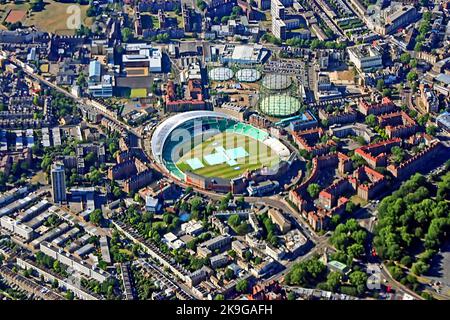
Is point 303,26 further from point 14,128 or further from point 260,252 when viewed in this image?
point 260,252

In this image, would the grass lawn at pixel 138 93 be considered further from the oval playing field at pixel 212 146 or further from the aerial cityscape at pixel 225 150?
the oval playing field at pixel 212 146

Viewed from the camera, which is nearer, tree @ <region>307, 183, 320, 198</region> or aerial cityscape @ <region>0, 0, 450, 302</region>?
aerial cityscape @ <region>0, 0, 450, 302</region>

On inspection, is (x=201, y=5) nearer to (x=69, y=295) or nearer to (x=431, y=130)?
(x=431, y=130)

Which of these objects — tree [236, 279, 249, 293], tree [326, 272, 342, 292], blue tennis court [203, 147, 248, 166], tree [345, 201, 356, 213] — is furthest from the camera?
blue tennis court [203, 147, 248, 166]

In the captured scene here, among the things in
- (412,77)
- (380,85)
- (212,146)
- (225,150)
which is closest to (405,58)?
(412,77)

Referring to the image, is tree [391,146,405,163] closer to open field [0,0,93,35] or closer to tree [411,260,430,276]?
tree [411,260,430,276]

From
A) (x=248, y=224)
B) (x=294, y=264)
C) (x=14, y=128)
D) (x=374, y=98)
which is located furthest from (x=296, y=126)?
(x=14, y=128)

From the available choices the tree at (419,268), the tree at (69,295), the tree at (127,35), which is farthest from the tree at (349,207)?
the tree at (127,35)

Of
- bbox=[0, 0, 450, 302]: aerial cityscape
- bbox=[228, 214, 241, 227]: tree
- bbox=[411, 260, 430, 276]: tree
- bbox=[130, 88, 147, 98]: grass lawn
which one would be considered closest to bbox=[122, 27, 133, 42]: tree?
bbox=[0, 0, 450, 302]: aerial cityscape

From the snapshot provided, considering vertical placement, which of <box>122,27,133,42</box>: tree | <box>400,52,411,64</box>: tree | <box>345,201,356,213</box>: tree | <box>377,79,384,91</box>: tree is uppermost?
<box>122,27,133,42</box>: tree
